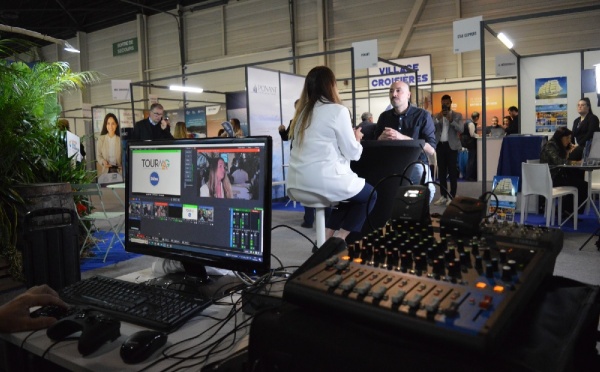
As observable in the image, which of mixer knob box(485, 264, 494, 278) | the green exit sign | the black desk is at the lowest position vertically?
the black desk

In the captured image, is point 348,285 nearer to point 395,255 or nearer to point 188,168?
point 395,255

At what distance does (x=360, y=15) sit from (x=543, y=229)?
1133 centimetres

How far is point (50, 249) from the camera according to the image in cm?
173

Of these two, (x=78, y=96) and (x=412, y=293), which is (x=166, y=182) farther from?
(x=78, y=96)

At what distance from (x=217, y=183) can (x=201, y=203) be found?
3.2 inches

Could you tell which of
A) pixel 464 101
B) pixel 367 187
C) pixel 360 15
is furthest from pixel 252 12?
pixel 367 187

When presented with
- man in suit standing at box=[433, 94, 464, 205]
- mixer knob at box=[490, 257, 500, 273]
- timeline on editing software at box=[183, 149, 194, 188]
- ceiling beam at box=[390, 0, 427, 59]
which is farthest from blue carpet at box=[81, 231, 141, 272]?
ceiling beam at box=[390, 0, 427, 59]

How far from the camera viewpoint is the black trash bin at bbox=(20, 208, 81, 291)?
1.71 meters

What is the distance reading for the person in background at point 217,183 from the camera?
1288 millimetres

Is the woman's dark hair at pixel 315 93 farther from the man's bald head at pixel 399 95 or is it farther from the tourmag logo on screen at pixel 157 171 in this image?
the tourmag logo on screen at pixel 157 171

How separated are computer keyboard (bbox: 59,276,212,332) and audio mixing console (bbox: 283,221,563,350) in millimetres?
413

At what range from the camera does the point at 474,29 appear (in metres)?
4.67

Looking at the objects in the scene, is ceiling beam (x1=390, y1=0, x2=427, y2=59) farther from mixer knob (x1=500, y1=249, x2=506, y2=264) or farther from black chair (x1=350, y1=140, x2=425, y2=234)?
mixer knob (x1=500, y1=249, x2=506, y2=264)

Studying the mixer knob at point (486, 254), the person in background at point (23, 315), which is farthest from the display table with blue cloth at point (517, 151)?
the person in background at point (23, 315)
